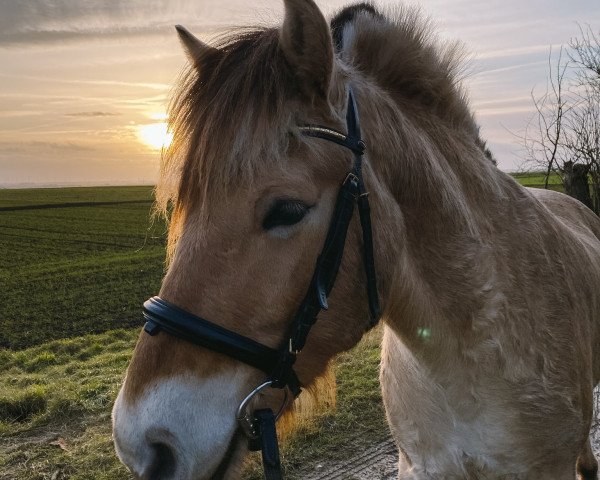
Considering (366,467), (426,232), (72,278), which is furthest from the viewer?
(72,278)

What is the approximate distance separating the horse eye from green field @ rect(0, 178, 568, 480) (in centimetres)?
82

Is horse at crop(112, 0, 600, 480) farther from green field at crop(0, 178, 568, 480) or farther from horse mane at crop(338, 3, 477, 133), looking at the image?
green field at crop(0, 178, 568, 480)

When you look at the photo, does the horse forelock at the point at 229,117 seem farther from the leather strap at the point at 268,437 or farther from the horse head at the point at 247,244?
the leather strap at the point at 268,437

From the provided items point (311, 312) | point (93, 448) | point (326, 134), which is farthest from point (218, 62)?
point (93, 448)

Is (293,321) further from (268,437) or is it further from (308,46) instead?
(308,46)

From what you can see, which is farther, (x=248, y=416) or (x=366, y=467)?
(x=366, y=467)

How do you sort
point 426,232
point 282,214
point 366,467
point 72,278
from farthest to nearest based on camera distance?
point 72,278 → point 366,467 → point 426,232 → point 282,214

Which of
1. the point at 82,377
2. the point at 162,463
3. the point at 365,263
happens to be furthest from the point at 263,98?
the point at 82,377

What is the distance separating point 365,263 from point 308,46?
0.79m

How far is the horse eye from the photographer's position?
1.72 m

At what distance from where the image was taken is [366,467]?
4613 millimetres

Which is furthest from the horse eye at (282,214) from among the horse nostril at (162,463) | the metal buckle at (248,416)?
the horse nostril at (162,463)

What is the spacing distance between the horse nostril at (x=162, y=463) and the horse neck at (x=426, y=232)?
961 mm

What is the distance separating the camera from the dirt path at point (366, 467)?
4.48 meters
